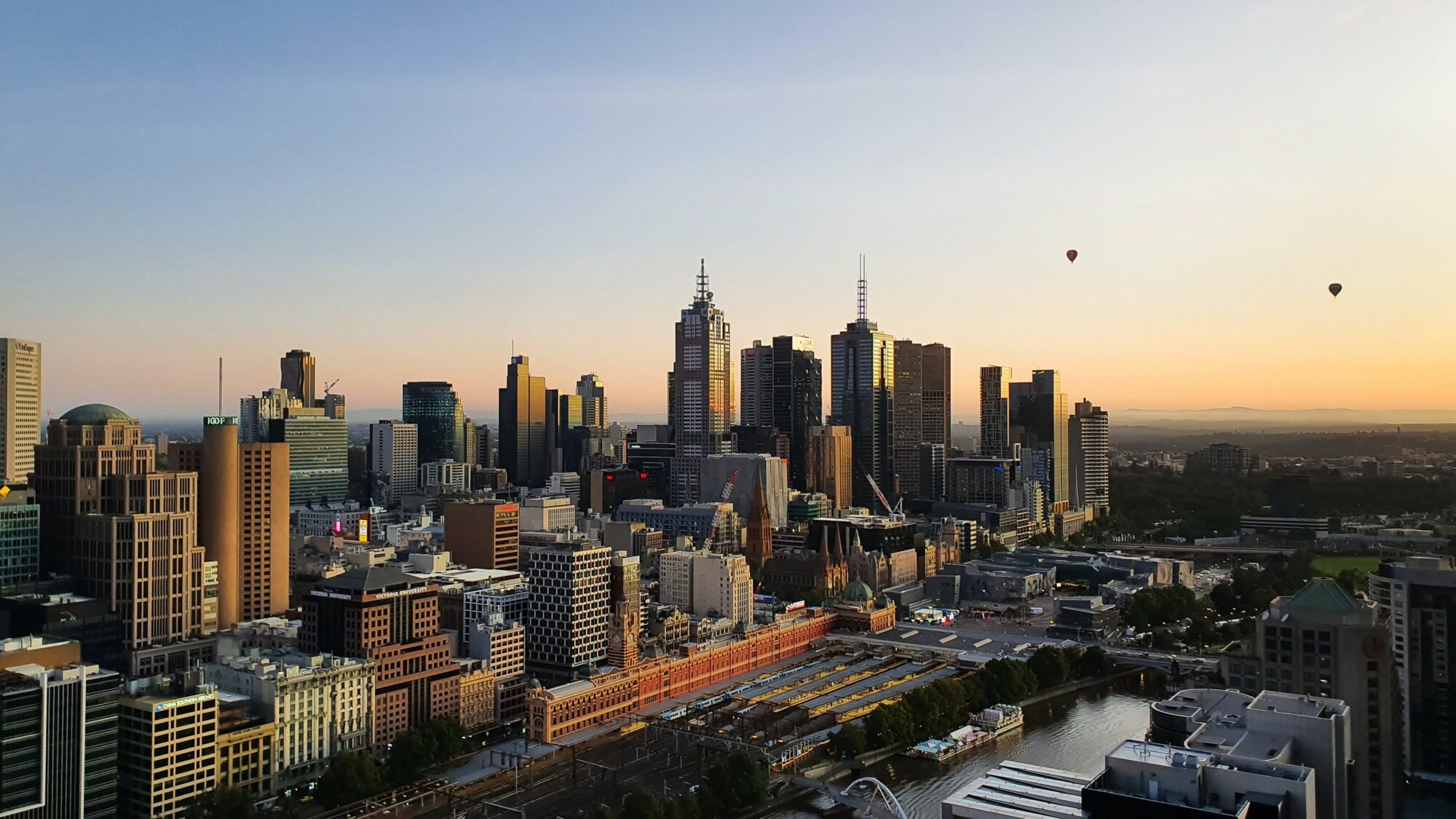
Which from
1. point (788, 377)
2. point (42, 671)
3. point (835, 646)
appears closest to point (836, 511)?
point (788, 377)

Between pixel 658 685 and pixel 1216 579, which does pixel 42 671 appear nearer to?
pixel 658 685

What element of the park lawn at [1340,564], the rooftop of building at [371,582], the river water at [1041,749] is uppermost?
the rooftop of building at [371,582]

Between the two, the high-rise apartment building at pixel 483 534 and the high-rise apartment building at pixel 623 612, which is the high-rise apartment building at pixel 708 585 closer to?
the high-rise apartment building at pixel 623 612

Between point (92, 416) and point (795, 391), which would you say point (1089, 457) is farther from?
point (92, 416)

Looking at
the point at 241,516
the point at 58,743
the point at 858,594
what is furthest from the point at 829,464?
the point at 58,743

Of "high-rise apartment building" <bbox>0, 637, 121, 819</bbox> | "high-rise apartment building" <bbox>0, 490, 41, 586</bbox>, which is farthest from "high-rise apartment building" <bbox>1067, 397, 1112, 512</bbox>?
"high-rise apartment building" <bbox>0, 637, 121, 819</bbox>

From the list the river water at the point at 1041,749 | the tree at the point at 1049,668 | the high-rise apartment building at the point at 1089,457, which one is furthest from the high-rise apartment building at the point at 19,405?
the high-rise apartment building at the point at 1089,457

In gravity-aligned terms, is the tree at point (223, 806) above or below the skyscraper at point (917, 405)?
below
